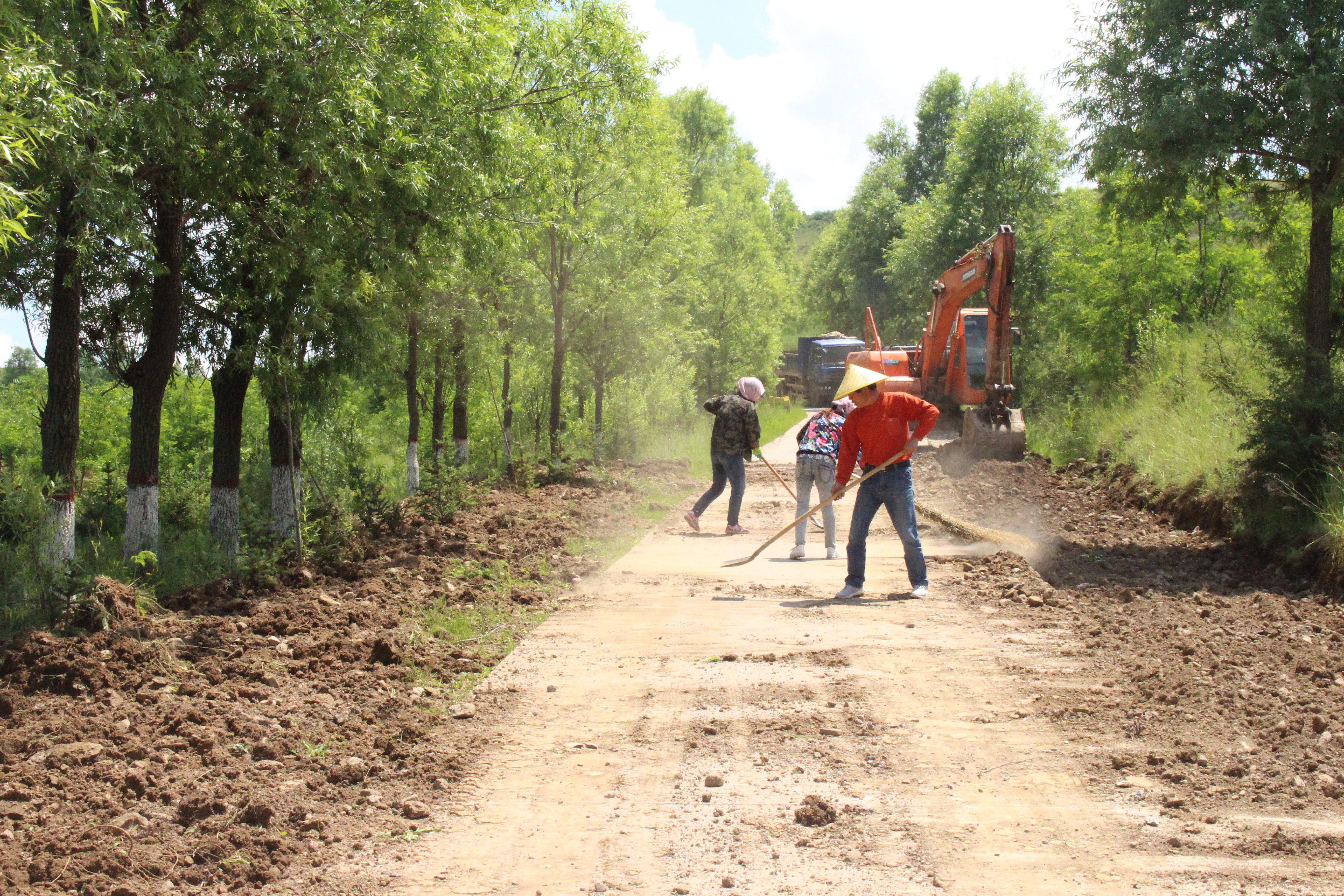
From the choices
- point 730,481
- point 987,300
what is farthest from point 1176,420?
point 730,481

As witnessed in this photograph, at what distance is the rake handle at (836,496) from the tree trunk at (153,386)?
6.06 metres

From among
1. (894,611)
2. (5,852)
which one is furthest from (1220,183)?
(5,852)

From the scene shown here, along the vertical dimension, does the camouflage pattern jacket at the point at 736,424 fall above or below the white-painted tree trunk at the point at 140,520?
above

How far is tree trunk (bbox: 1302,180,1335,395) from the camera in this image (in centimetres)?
1163

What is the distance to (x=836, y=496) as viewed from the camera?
997cm

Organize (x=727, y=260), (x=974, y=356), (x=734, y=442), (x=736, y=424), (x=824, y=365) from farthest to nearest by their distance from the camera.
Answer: (x=824, y=365), (x=727, y=260), (x=974, y=356), (x=734, y=442), (x=736, y=424)

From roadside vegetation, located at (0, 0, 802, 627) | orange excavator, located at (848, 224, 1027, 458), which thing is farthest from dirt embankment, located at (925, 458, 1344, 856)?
orange excavator, located at (848, 224, 1027, 458)

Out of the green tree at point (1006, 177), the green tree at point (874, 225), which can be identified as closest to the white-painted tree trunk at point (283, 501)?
the green tree at point (1006, 177)

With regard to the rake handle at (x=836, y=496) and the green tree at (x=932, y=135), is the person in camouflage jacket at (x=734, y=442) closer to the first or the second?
the rake handle at (x=836, y=496)

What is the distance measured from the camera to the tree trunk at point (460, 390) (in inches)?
705

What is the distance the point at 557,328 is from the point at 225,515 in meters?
8.86

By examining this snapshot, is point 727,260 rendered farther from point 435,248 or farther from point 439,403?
point 435,248

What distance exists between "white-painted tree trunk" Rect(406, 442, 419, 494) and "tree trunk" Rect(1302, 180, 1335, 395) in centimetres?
1280

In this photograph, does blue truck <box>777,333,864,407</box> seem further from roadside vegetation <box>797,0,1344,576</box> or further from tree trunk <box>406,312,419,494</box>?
tree trunk <box>406,312,419,494</box>
